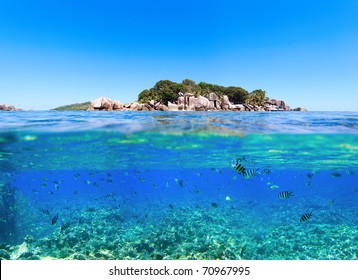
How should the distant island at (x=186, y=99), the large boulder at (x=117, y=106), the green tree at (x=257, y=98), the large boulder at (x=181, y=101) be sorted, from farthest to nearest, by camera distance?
the green tree at (x=257, y=98)
the large boulder at (x=181, y=101)
the distant island at (x=186, y=99)
the large boulder at (x=117, y=106)

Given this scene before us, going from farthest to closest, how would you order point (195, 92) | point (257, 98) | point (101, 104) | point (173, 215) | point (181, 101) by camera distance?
point (257, 98), point (195, 92), point (181, 101), point (101, 104), point (173, 215)

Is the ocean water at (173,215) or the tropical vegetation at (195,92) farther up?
the tropical vegetation at (195,92)

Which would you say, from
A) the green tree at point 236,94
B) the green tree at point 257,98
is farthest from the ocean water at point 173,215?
the green tree at point 257,98

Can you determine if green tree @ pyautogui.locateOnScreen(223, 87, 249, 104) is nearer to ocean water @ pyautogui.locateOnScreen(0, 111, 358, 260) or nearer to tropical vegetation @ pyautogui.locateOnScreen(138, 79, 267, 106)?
tropical vegetation @ pyautogui.locateOnScreen(138, 79, 267, 106)

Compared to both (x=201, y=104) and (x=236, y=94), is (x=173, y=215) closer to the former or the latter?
(x=201, y=104)

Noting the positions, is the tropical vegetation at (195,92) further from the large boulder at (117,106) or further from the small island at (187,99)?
the large boulder at (117,106)

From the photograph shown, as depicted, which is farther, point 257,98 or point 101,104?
point 257,98

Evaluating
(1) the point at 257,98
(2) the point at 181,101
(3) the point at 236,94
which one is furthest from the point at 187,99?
(1) the point at 257,98

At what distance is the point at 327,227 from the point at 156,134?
34.4ft

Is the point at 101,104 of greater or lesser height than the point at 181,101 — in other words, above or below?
below

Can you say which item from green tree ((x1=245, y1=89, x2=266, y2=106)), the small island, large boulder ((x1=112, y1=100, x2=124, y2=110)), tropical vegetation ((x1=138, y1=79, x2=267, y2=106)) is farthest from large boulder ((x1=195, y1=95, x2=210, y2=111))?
green tree ((x1=245, y1=89, x2=266, y2=106))

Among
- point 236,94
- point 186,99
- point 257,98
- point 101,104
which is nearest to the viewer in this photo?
point 101,104
